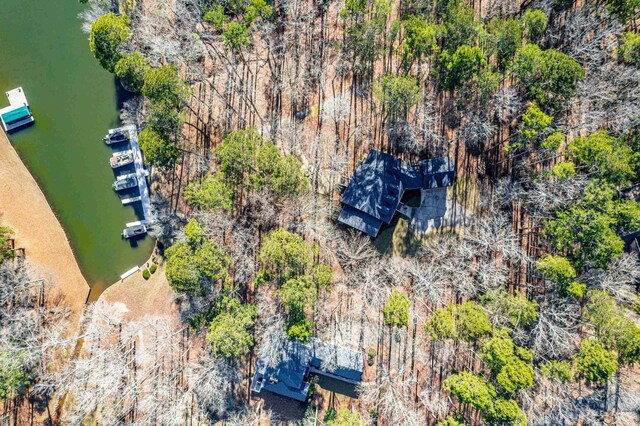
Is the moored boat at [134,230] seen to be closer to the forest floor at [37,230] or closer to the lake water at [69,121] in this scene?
the lake water at [69,121]

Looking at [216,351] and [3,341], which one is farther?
[3,341]

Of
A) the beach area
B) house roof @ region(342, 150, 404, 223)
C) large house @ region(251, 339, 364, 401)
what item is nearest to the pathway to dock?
the beach area

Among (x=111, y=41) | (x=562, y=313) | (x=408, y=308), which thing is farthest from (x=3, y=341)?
(x=562, y=313)

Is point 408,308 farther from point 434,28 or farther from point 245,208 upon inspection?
point 434,28

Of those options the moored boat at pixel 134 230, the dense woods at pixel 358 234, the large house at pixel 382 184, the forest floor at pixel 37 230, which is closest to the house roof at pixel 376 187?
the large house at pixel 382 184

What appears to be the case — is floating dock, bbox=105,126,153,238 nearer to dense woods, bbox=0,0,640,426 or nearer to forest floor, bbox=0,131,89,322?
dense woods, bbox=0,0,640,426

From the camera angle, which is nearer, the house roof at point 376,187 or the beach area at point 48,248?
the house roof at point 376,187
